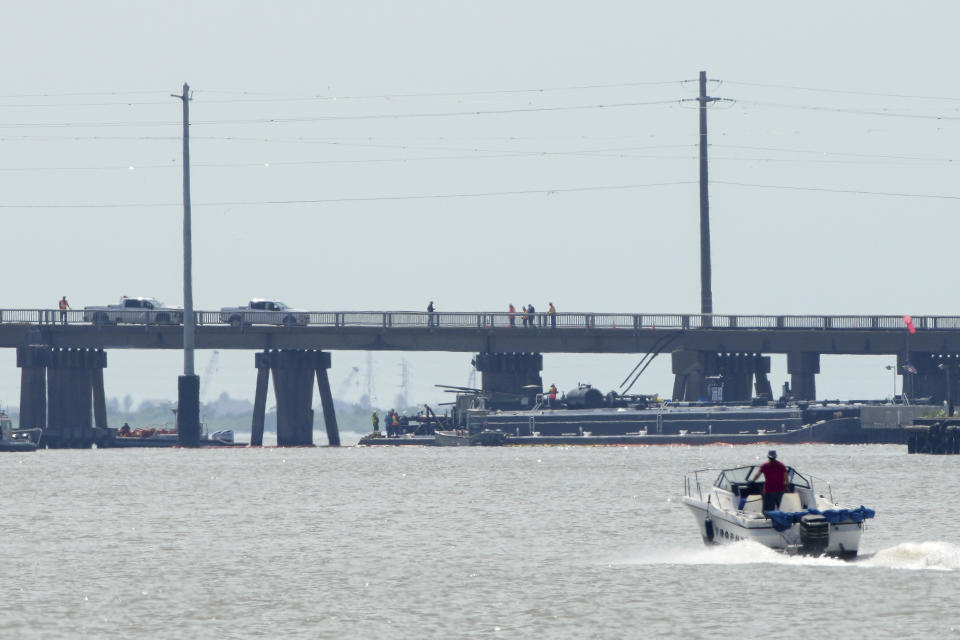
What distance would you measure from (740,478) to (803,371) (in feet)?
329

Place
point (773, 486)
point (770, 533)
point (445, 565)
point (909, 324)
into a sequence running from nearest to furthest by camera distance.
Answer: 1. point (770, 533)
2. point (773, 486)
3. point (445, 565)
4. point (909, 324)

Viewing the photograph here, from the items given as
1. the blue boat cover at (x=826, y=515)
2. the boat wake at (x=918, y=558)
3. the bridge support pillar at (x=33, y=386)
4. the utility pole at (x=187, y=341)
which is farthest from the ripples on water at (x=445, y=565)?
the bridge support pillar at (x=33, y=386)

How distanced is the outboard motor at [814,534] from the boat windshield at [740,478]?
95.4 inches

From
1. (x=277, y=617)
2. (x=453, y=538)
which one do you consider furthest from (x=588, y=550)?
(x=277, y=617)

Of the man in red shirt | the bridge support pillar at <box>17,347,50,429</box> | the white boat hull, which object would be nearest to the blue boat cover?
the white boat hull

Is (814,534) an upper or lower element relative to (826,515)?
lower

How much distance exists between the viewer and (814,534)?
46.7m

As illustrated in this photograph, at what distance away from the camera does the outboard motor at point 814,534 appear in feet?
152

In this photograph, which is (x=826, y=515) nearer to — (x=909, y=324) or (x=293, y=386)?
(x=909, y=324)

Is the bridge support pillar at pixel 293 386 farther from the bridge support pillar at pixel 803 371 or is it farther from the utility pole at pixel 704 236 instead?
the bridge support pillar at pixel 803 371

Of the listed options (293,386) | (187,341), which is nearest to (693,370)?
(293,386)

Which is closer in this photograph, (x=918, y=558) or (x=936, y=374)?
(x=918, y=558)

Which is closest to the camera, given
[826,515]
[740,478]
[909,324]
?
[826,515]

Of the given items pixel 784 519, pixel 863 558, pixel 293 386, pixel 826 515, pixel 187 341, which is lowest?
pixel 863 558
